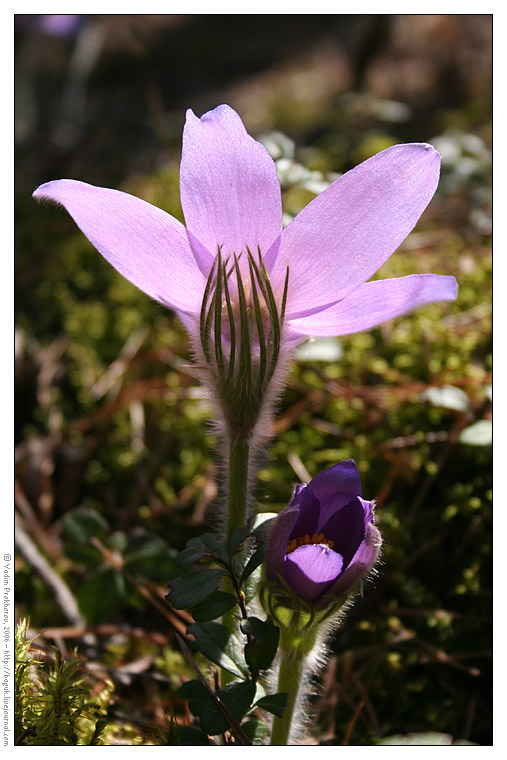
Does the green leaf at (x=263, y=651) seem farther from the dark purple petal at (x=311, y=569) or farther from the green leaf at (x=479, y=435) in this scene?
the green leaf at (x=479, y=435)

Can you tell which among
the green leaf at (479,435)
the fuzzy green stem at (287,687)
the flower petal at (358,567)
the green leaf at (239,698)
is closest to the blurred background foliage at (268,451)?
the green leaf at (479,435)

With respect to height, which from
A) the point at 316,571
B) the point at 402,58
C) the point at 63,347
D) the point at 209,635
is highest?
the point at 402,58

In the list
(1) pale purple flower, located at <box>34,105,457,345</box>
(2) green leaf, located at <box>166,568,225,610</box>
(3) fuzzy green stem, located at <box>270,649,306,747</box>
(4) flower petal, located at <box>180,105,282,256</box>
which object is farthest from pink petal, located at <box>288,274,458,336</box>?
(3) fuzzy green stem, located at <box>270,649,306,747</box>

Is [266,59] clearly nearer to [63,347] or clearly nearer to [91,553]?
Result: [63,347]

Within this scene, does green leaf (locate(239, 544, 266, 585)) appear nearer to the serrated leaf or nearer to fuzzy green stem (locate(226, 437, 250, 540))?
fuzzy green stem (locate(226, 437, 250, 540))

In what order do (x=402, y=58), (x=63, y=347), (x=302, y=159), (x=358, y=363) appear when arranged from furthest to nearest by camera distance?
(x=402, y=58) → (x=302, y=159) → (x=63, y=347) → (x=358, y=363)

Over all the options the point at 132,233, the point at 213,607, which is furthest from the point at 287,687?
A: the point at 132,233

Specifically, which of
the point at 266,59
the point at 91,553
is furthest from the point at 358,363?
the point at 266,59

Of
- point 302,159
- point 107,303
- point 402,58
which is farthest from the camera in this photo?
point 402,58
